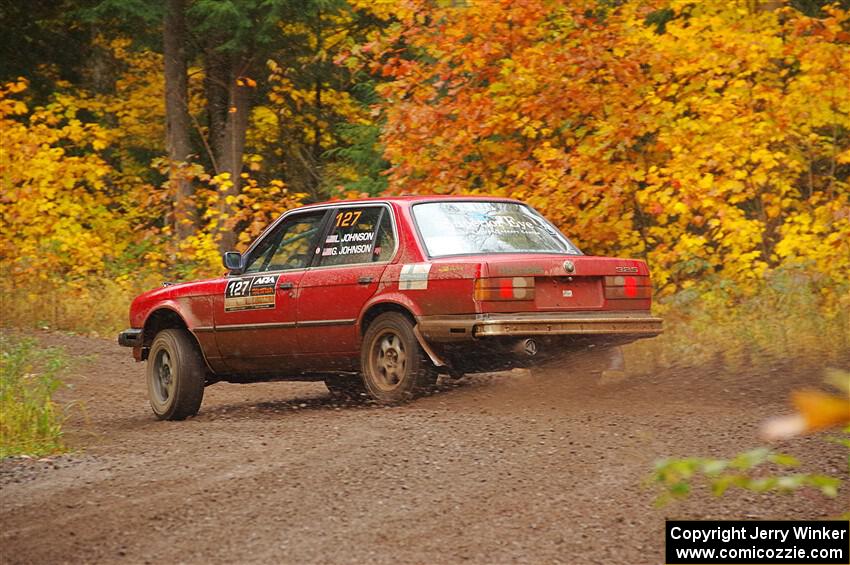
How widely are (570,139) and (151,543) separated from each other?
10845 millimetres

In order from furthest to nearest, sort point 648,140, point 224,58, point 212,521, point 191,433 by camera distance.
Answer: point 224,58 → point 648,140 → point 191,433 → point 212,521

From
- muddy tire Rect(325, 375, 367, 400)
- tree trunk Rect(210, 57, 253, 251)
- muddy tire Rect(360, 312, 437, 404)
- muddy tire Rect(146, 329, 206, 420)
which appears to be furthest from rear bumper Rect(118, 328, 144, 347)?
tree trunk Rect(210, 57, 253, 251)

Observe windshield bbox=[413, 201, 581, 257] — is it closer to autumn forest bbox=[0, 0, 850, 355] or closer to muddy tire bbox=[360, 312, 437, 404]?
muddy tire bbox=[360, 312, 437, 404]

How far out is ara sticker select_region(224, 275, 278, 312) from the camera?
35.0 ft

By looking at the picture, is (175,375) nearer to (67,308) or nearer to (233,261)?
(233,261)

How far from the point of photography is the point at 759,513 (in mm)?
5562

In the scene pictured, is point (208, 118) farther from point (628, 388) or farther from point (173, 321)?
point (628, 388)

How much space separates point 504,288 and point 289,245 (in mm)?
2457

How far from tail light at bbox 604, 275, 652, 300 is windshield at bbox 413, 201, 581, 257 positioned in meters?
0.59

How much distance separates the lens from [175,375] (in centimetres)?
1066

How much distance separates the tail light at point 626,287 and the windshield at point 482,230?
0.59 metres

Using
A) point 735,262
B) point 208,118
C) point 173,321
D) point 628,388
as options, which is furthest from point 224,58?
point 628,388

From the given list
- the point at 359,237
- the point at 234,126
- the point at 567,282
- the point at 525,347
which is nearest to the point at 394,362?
the point at 525,347

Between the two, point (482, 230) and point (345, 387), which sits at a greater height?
point (482, 230)
